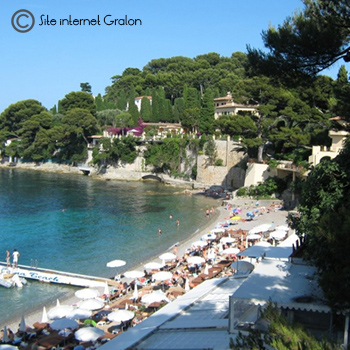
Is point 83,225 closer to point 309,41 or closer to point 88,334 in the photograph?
point 88,334

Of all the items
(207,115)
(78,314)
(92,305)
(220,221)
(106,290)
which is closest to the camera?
(78,314)

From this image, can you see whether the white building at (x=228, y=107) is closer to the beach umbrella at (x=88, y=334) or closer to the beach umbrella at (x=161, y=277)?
the beach umbrella at (x=161, y=277)

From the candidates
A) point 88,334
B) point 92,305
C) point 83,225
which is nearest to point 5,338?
point 88,334

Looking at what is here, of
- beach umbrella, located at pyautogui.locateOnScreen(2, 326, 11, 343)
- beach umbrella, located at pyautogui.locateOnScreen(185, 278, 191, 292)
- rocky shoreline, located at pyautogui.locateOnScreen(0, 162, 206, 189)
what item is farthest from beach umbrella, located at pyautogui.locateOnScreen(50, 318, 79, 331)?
rocky shoreline, located at pyautogui.locateOnScreen(0, 162, 206, 189)

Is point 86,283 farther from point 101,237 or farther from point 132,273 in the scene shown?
point 101,237

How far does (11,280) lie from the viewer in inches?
624

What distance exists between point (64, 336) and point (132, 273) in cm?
453

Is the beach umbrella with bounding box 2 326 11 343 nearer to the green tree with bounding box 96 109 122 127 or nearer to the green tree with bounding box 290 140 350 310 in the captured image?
the green tree with bounding box 290 140 350 310

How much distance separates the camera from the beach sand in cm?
1335

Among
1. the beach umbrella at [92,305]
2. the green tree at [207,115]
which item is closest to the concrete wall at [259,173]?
the green tree at [207,115]

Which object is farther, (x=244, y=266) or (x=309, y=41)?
(x=244, y=266)

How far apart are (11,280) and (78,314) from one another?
193 inches

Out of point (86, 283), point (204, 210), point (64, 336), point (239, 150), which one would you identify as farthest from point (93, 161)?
point (64, 336)

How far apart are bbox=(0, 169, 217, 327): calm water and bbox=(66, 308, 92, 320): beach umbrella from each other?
2.30m
